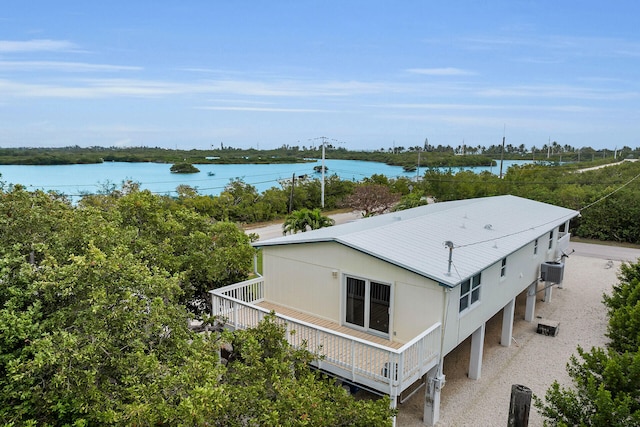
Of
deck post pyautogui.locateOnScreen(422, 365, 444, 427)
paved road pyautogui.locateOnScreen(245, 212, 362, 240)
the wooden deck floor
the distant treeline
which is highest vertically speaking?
the distant treeline

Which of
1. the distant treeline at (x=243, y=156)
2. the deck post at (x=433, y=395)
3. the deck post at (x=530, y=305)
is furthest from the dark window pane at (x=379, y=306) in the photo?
the distant treeline at (x=243, y=156)

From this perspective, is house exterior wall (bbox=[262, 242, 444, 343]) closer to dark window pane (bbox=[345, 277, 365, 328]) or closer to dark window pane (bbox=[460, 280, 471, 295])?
dark window pane (bbox=[345, 277, 365, 328])

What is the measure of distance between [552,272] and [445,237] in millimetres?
5552

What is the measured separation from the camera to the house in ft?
27.7

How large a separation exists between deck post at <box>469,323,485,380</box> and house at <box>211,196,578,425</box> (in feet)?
0.09

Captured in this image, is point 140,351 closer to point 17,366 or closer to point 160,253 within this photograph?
point 17,366

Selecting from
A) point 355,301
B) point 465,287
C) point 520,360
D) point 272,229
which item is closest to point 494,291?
point 465,287

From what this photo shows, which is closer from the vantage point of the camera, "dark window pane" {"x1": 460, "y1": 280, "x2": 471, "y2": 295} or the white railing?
the white railing

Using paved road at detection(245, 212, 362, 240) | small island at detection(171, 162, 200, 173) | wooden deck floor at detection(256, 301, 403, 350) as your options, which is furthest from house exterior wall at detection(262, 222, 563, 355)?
small island at detection(171, 162, 200, 173)

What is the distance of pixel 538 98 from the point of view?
33969 mm

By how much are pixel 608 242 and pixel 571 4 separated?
16.0m

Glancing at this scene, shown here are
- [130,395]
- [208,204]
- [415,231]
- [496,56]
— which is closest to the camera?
[130,395]

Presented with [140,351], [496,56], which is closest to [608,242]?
[496,56]

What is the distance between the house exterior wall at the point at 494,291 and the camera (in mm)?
9102
